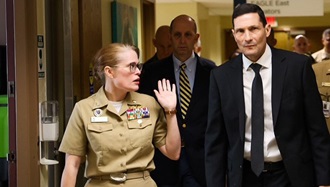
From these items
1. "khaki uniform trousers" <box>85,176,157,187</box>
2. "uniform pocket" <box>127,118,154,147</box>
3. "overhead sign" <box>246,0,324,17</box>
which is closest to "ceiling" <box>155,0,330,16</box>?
"overhead sign" <box>246,0,324,17</box>

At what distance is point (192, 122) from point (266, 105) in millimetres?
737

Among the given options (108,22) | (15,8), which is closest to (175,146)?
(15,8)

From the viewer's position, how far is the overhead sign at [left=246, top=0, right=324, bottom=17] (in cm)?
441

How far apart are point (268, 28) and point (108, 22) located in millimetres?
2081

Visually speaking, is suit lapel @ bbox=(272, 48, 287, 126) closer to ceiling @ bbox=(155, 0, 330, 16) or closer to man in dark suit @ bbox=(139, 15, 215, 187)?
man in dark suit @ bbox=(139, 15, 215, 187)

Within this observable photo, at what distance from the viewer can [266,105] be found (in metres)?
2.36

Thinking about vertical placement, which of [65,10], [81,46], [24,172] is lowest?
[24,172]

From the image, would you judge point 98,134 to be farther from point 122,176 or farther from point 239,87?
point 239,87

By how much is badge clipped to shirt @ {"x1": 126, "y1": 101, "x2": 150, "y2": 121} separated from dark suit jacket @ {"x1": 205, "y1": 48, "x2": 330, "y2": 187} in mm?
328

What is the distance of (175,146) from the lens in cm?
260

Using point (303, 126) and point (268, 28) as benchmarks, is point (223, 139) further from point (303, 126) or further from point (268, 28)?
point (268, 28)

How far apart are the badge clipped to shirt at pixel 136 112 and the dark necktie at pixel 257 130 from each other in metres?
0.51

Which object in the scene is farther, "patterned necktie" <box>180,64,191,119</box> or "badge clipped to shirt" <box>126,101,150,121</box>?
"patterned necktie" <box>180,64,191,119</box>

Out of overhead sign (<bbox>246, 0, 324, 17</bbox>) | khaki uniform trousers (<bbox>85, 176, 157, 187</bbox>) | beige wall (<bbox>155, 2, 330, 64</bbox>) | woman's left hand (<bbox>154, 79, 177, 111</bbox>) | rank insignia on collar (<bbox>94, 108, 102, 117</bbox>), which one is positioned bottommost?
khaki uniform trousers (<bbox>85, 176, 157, 187</bbox>)
